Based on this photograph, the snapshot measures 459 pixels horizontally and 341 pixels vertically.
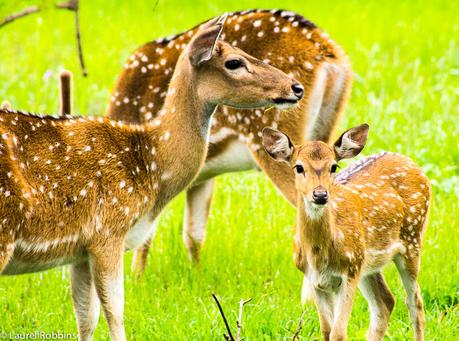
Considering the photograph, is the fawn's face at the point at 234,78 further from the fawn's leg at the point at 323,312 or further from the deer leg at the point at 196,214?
the deer leg at the point at 196,214

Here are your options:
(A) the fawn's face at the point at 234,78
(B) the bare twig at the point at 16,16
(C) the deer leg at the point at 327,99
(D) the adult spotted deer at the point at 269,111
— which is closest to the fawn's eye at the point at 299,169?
(A) the fawn's face at the point at 234,78

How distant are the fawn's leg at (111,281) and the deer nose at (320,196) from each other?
1.12m

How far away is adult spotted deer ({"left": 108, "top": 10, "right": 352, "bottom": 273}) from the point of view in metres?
7.53

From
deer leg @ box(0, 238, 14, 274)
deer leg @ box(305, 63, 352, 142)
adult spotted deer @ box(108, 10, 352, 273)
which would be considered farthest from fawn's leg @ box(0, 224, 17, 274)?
deer leg @ box(305, 63, 352, 142)

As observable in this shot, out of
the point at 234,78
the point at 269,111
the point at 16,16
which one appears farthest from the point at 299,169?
the point at 16,16

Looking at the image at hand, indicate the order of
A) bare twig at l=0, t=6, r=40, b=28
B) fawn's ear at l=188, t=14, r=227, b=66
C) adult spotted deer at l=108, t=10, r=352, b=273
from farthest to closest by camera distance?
1. adult spotted deer at l=108, t=10, r=352, b=273
2. bare twig at l=0, t=6, r=40, b=28
3. fawn's ear at l=188, t=14, r=227, b=66

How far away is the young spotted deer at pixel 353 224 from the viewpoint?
6.17 meters

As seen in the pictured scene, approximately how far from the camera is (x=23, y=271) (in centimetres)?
609

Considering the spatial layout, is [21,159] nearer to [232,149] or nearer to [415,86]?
[232,149]

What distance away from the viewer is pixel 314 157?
6.11 metres

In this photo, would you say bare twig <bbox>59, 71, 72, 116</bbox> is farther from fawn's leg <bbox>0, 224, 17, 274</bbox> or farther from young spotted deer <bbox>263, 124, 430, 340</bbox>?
fawn's leg <bbox>0, 224, 17, 274</bbox>

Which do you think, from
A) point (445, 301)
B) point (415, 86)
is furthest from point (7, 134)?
point (415, 86)

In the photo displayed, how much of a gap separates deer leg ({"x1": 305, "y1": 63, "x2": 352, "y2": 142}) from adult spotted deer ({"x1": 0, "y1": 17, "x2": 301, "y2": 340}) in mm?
1172

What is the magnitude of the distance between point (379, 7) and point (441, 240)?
8843 mm
